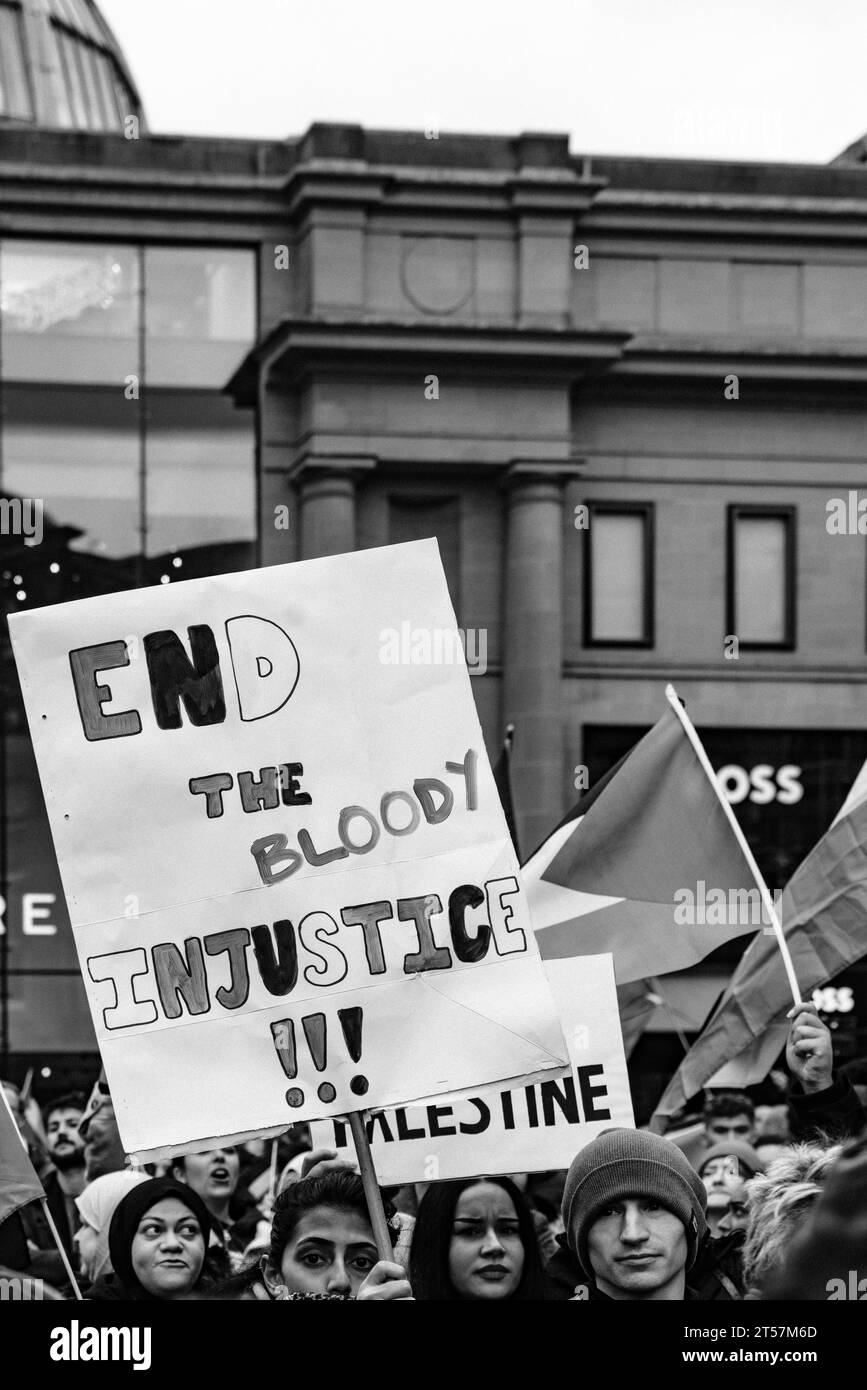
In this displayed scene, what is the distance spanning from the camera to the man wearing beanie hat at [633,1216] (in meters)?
4.18

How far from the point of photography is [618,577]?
97.3 ft

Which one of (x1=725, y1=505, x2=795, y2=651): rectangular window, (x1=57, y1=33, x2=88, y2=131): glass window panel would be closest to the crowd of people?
(x1=725, y1=505, x2=795, y2=651): rectangular window

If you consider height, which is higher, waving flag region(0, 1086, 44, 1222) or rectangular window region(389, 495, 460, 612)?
rectangular window region(389, 495, 460, 612)

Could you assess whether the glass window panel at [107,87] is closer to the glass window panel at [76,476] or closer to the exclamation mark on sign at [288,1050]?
the glass window panel at [76,476]

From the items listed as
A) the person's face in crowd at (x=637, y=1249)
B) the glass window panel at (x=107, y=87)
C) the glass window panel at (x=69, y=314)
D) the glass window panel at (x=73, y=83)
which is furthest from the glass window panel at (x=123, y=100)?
the person's face in crowd at (x=637, y=1249)

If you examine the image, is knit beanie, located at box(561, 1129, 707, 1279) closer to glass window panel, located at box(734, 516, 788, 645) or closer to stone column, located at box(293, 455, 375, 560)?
stone column, located at box(293, 455, 375, 560)

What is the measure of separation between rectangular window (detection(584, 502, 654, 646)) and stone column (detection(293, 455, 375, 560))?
10.8 feet

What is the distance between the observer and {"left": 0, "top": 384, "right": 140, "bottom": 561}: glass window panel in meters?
28.5

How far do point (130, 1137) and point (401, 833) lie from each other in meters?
0.78
